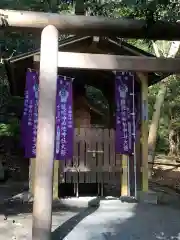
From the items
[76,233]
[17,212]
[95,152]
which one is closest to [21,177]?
[95,152]

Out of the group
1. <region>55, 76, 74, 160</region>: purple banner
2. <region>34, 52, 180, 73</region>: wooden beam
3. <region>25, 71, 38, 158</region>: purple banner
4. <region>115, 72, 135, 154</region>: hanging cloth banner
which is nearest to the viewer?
<region>34, 52, 180, 73</region>: wooden beam

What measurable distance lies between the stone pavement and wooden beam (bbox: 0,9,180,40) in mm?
3497

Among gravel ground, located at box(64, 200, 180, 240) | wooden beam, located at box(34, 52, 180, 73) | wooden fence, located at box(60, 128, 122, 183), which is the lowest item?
gravel ground, located at box(64, 200, 180, 240)

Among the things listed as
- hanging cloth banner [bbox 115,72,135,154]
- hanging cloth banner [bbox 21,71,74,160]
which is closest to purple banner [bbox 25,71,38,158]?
hanging cloth banner [bbox 21,71,74,160]

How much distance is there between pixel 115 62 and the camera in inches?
245

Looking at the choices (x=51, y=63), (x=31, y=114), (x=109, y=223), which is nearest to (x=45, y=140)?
(x=51, y=63)

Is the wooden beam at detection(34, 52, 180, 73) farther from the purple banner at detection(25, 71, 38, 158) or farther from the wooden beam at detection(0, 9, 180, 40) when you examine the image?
the purple banner at detection(25, 71, 38, 158)

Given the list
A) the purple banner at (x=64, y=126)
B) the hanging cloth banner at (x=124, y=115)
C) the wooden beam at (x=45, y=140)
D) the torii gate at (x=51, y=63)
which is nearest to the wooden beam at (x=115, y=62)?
the torii gate at (x=51, y=63)

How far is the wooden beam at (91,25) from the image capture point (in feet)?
19.6

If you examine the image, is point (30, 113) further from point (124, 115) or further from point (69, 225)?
point (69, 225)

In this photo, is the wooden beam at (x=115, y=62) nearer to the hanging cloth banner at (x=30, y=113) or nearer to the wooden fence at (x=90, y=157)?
the hanging cloth banner at (x=30, y=113)

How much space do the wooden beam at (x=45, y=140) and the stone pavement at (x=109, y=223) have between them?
1.51 feet

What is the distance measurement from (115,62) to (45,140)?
189 cm

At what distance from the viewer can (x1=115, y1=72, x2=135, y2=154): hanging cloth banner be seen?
Answer: 8906 millimetres
